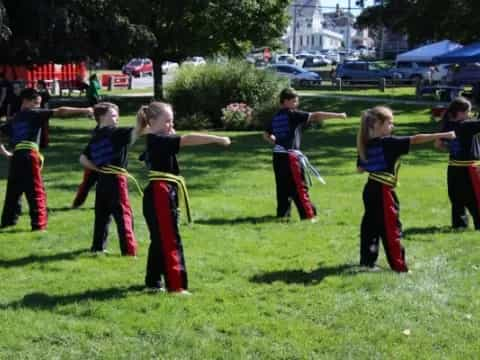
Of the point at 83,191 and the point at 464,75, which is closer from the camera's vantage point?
the point at 83,191

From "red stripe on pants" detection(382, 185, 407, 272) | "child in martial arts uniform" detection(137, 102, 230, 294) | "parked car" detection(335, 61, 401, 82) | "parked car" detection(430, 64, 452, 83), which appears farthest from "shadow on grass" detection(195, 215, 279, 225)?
"parked car" detection(335, 61, 401, 82)

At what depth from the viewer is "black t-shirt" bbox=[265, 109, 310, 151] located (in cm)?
957

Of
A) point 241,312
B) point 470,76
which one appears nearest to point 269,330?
point 241,312

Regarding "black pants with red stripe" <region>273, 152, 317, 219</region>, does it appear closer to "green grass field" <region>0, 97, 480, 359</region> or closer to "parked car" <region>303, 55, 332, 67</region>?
"green grass field" <region>0, 97, 480, 359</region>

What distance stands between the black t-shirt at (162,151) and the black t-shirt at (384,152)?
184cm

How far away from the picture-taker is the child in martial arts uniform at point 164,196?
6.42 m

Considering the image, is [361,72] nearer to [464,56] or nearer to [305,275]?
[464,56]

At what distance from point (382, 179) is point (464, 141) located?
217cm

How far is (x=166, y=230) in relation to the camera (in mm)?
6441

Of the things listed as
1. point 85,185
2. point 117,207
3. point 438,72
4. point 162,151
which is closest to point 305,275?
point 162,151

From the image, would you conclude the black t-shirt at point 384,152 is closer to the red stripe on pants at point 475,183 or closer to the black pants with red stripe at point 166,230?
the black pants with red stripe at point 166,230

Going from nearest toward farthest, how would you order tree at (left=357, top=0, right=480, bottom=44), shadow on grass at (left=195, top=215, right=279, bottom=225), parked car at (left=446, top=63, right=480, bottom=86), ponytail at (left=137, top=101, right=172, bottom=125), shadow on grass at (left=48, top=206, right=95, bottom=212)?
1. ponytail at (left=137, top=101, right=172, bottom=125)
2. shadow on grass at (left=195, top=215, right=279, bottom=225)
3. shadow on grass at (left=48, top=206, right=95, bottom=212)
4. tree at (left=357, top=0, right=480, bottom=44)
5. parked car at (left=446, top=63, right=480, bottom=86)

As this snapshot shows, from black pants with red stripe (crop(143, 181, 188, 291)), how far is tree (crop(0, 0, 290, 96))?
1388 centimetres

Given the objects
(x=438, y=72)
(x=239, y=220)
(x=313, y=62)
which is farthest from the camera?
(x=313, y=62)
